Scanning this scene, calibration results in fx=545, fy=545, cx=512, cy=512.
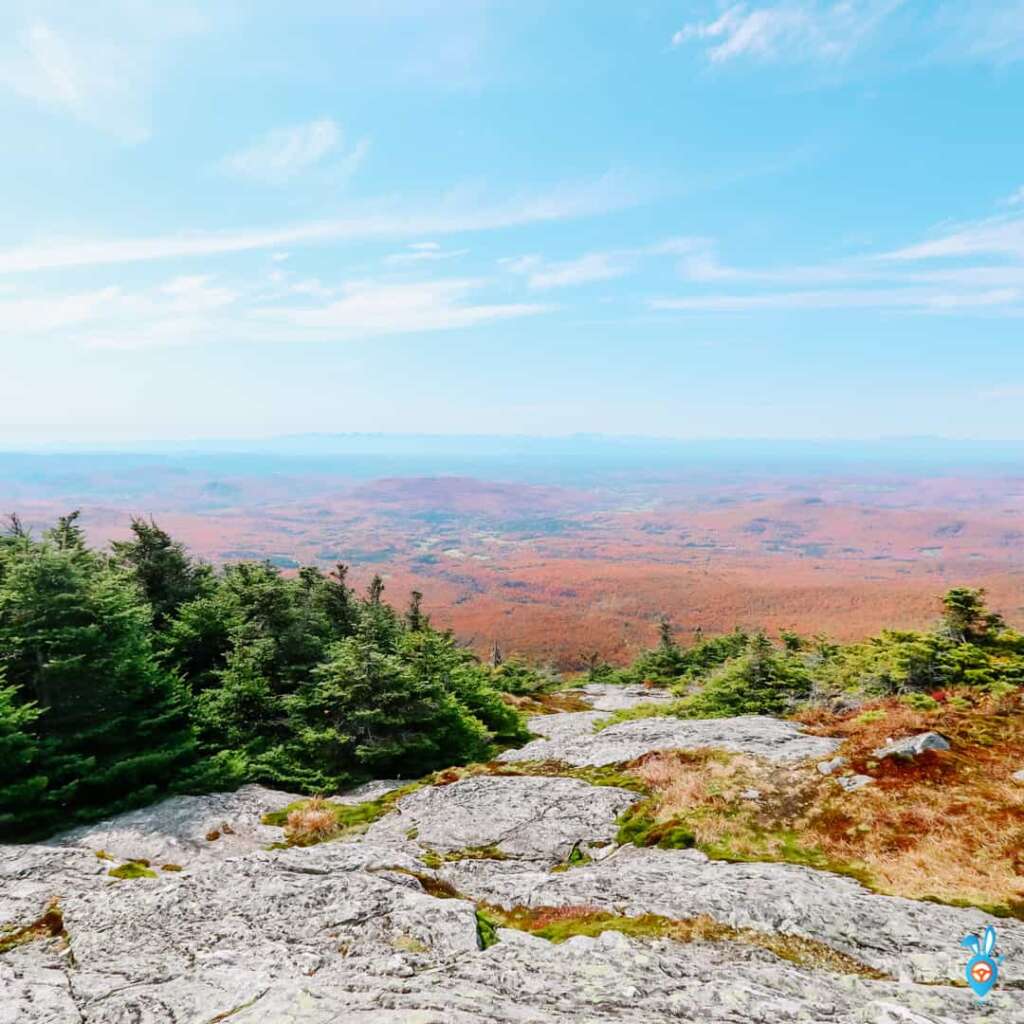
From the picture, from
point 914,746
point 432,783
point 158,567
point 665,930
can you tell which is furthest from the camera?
point 158,567

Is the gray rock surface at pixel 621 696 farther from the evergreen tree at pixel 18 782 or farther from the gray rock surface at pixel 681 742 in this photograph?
the evergreen tree at pixel 18 782

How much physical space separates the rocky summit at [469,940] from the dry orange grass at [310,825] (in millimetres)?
1983

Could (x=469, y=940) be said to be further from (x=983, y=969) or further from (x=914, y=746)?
(x=914, y=746)

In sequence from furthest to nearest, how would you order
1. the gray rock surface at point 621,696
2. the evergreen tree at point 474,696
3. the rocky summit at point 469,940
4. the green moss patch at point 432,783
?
the gray rock surface at point 621,696
the evergreen tree at point 474,696
the green moss patch at point 432,783
the rocky summit at point 469,940

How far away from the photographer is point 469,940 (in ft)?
26.6

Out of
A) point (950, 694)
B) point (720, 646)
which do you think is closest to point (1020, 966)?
point (950, 694)

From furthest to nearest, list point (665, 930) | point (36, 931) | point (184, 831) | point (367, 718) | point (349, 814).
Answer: point (367, 718) → point (349, 814) → point (184, 831) → point (36, 931) → point (665, 930)

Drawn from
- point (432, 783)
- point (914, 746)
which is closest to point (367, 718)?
point (432, 783)

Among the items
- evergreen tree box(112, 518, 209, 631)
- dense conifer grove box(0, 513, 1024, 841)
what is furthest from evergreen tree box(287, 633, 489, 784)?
evergreen tree box(112, 518, 209, 631)

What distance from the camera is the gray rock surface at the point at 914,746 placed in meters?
14.3

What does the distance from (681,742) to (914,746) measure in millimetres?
6873

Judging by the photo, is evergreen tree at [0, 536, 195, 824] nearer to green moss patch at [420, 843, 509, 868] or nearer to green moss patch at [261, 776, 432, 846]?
green moss patch at [261, 776, 432, 846]

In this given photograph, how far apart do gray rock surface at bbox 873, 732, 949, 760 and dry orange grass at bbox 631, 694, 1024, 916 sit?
9.2 inches

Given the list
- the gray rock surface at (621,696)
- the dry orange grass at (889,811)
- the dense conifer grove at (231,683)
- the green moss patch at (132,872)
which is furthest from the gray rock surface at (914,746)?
the gray rock surface at (621,696)
